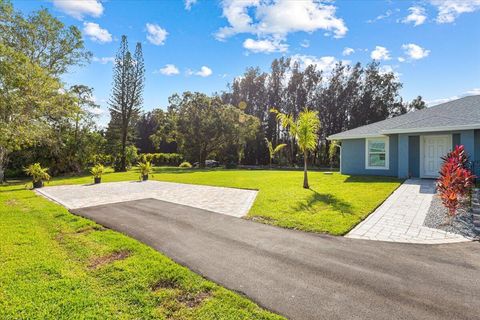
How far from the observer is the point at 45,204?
916 cm

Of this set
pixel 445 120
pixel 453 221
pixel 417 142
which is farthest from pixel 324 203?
pixel 445 120

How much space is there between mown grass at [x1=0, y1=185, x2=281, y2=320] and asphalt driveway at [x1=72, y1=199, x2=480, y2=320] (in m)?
0.32

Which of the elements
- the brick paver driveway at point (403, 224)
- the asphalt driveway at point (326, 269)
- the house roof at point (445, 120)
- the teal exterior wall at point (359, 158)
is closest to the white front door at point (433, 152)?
the house roof at point (445, 120)

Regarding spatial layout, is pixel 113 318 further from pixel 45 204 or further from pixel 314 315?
pixel 45 204

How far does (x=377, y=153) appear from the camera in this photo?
1526 centimetres

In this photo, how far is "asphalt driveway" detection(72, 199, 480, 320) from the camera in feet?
9.82

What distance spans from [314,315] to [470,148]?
12.9 m

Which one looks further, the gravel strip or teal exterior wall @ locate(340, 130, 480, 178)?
teal exterior wall @ locate(340, 130, 480, 178)

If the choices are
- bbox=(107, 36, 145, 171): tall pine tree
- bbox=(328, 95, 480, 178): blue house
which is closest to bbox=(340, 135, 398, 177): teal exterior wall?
bbox=(328, 95, 480, 178): blue house

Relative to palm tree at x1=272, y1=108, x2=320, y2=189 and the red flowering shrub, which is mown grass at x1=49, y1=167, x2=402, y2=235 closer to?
the red flowering shrub

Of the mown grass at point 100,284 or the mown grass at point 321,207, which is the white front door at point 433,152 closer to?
the mown grass at point 321,207

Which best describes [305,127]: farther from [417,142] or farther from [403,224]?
[417,142]

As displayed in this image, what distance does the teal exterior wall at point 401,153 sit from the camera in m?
11.8

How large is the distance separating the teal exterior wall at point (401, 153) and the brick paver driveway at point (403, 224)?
4.36 meters
